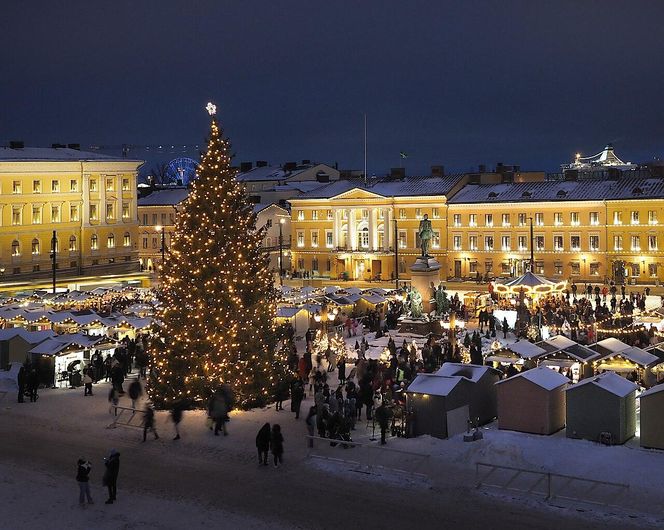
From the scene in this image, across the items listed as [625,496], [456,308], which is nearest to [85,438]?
[625,496]

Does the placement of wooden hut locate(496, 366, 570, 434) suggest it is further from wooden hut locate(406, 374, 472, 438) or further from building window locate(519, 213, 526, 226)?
building window locate(519, 213, 526, 226)

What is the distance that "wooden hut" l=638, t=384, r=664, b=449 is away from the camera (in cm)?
1897

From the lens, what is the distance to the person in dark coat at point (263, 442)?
735 inches

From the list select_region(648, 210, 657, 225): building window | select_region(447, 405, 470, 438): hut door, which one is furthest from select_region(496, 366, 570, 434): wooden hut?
select_region(648, 210, 657, 225): building window

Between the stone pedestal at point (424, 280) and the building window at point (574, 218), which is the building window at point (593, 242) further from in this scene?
the stone pedestal at point (424, 280)

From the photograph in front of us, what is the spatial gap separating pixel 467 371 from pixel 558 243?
45.2m

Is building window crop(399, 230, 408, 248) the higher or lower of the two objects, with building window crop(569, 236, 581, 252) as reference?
higher

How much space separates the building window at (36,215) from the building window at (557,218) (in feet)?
130

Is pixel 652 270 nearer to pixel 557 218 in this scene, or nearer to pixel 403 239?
pixel 557 218

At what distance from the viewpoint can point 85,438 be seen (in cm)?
→ 2117

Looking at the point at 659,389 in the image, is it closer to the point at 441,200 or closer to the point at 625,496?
the point at 625,496

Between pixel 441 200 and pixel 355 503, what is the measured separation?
5687 centimetres

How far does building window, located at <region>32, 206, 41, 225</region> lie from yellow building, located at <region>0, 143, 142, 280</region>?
0.25 ft

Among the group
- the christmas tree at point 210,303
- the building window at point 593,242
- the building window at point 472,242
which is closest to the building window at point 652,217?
the building window at point 593,242
